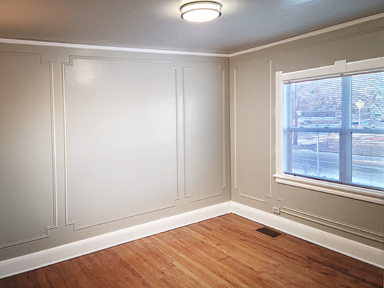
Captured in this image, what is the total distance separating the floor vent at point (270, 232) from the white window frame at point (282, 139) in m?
0.67

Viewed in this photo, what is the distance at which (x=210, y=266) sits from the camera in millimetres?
3408

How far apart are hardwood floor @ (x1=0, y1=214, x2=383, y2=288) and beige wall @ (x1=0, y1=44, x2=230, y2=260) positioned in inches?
16.2

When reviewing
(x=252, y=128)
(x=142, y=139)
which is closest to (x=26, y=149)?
(x=142, y=139)

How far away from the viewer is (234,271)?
329 centimetres

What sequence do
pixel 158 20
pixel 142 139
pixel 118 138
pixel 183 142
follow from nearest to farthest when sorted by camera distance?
pixel 158 20, pixel 118 138, pixel 142 139, pixel 183 142

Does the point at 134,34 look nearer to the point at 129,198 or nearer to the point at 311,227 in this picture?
Result: the point at 129,198

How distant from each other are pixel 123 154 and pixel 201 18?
205 cm

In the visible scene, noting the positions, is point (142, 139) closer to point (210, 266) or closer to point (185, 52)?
point (185, 52)

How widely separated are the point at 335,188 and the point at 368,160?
1.59ft

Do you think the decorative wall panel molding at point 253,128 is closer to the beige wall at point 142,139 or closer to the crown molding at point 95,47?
the beige wall at point 142,139

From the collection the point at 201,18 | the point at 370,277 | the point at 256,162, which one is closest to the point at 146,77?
the point at 201,18

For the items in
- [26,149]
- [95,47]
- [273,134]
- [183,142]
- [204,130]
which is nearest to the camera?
[26,149]

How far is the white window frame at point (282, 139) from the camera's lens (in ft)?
10.7

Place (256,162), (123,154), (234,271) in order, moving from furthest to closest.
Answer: (256,162) → (123,154) → (234,271)
